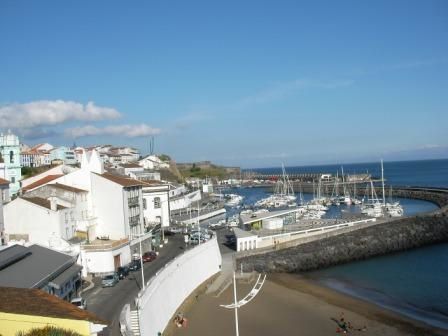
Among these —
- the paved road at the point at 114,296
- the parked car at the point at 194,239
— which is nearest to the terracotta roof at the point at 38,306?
the paved road at the point at 114,296

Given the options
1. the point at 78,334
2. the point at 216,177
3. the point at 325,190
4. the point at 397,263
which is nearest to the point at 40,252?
the point at 78,334

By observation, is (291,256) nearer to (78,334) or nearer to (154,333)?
(154,333)

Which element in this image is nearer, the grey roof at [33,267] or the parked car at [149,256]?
the grey roof at [33,267]

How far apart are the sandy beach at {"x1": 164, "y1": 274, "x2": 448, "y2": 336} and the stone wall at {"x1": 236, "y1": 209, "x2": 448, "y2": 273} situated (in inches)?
252

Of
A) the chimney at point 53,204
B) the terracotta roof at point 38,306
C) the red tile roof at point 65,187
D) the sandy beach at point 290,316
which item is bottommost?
the sandy beach at point 290,316

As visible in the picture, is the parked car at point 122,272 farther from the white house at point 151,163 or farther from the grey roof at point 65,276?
the white house at point 151,163

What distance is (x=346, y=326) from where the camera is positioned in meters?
27.5

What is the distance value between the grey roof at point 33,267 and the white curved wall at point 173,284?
4516 mm

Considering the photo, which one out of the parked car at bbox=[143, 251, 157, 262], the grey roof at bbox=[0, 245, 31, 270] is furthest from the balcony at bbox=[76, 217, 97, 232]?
the grey roof at bbox=[0, 245, 31, 270]

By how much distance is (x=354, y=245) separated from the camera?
4819 centimetres

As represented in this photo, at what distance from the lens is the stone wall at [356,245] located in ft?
139

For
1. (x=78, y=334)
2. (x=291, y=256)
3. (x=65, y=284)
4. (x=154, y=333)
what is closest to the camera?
(x=78, y=334)

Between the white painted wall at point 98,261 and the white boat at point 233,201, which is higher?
the white painted wall at point 98,261

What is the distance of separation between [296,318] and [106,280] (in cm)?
1125
